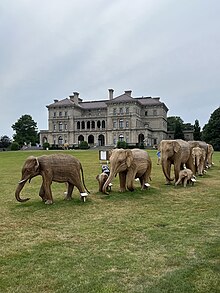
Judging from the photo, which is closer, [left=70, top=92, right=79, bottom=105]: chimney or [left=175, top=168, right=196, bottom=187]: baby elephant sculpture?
[left=175, top=168, right=196, bottom=187]: baby elephant sculpture

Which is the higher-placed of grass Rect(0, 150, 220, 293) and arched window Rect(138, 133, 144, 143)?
arched window Rect(138, 133, 144, 143)

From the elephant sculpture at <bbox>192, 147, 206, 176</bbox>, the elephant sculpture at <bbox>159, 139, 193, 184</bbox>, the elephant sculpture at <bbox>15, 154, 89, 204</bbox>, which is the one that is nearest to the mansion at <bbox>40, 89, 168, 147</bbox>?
the elephant sculpture at <bbox>192, 147, 206, 176</bbox>

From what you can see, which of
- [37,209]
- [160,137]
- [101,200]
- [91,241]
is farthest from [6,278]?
[160,137]

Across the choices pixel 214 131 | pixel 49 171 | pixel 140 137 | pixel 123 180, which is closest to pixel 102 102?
pixel 140 137

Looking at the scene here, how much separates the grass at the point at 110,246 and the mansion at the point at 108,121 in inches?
3136

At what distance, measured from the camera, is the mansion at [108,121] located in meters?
89.1

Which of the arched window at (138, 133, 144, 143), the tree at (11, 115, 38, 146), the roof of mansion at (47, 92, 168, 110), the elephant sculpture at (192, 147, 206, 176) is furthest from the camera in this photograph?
the tree at (11, 115, 38, 146)

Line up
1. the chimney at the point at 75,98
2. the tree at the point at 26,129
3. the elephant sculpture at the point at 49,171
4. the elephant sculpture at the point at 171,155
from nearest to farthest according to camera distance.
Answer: the elephant sculpture at the point at 49,171, the elephant sculpture at the point at 171,155, the tree at the point at 26,129, the chimney at the point at 75,98

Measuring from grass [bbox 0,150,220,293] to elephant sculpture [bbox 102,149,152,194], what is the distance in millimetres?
1377

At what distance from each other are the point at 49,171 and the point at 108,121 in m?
82.6

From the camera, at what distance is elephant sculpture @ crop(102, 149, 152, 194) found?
1056cm

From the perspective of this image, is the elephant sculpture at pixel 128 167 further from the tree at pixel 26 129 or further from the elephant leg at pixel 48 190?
the tree at pixel 26 129

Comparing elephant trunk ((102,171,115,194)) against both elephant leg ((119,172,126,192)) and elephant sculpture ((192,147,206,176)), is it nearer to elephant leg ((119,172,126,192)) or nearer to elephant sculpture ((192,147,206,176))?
elephant leg ((119,172,126,192))

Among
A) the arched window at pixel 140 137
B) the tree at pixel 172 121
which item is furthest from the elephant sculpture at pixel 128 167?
the tree at pixel 172 121
